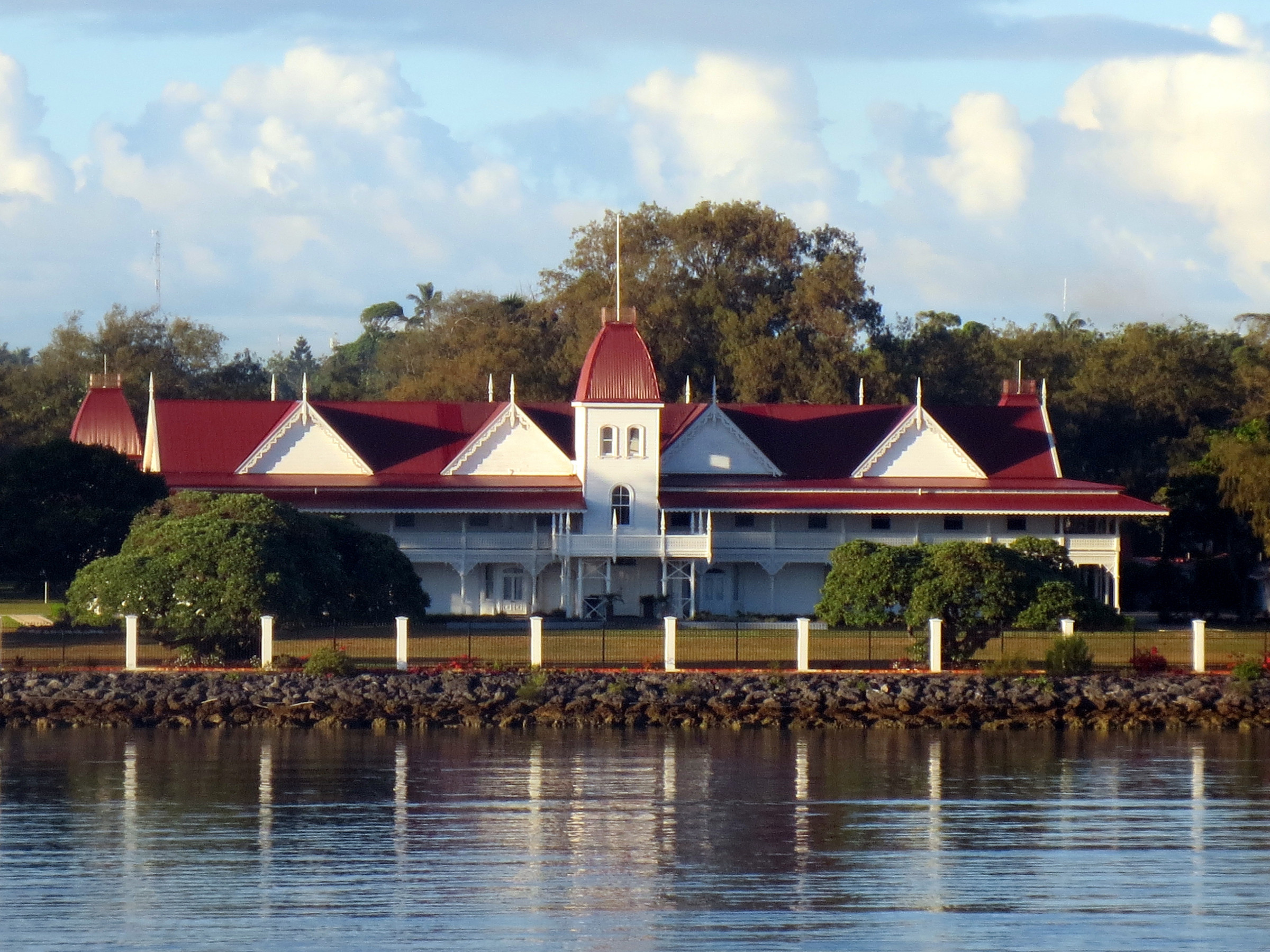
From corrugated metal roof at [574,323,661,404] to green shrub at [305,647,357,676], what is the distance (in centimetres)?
2121

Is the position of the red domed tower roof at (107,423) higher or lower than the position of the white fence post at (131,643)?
higher

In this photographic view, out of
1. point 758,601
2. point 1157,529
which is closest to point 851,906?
point 758,601

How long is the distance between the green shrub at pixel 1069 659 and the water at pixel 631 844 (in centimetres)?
408

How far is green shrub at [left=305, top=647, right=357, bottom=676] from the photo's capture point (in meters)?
38.3

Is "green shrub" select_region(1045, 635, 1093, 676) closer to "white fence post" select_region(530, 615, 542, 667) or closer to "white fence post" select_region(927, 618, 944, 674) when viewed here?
Result: "white fence post" select_region(927, 618, 944, 674)

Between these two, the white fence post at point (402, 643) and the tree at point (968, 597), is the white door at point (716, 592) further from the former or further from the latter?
the white fence post at point (402, 643)

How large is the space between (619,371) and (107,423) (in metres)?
21.5

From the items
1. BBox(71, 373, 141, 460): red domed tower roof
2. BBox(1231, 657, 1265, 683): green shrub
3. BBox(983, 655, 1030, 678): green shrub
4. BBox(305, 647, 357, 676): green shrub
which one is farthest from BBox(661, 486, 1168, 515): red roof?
BBox(71, 373, 141, 460): red domed tower roof

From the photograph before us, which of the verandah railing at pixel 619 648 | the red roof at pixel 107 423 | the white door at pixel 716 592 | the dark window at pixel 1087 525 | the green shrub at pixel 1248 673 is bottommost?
the green shrub at pixel 1248 673

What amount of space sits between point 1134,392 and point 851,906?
191 feet

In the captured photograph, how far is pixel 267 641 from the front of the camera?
39000mm

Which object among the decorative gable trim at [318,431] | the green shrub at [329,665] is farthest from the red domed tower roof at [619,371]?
the green shrub at [329,665]

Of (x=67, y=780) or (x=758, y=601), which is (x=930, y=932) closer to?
(x=67, y=780)

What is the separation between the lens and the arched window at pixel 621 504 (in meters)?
58.5
